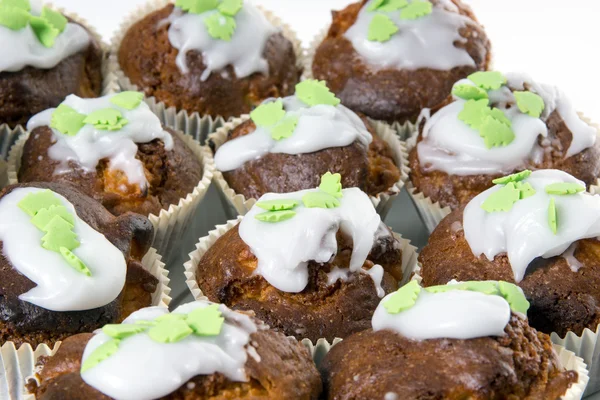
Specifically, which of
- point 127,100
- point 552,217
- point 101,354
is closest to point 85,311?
point 101,354

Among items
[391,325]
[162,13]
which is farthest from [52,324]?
[162,13]

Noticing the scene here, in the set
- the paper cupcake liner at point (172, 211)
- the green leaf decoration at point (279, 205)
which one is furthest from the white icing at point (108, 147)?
the green leaf decoration at point (279, 205)

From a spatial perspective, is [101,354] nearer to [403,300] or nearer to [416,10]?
[403,300]

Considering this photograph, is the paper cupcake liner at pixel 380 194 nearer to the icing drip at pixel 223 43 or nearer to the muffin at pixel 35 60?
the icing drip at pixel 223 43

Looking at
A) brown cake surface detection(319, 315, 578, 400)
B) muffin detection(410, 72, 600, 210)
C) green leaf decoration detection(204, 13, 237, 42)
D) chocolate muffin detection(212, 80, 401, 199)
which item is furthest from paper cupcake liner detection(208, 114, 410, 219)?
brown cake surface detection(319, 315, 578, 400)

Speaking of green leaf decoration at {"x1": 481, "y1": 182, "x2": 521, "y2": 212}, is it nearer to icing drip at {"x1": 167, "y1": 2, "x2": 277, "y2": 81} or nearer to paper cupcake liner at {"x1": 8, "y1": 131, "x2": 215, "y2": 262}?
paper cupcake liner at {"x1": 8, "y1": 131, "x2": 215, "y2": 262}

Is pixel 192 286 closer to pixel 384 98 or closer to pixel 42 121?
pixel 42 121

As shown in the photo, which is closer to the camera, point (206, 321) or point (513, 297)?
point (206, 321)
